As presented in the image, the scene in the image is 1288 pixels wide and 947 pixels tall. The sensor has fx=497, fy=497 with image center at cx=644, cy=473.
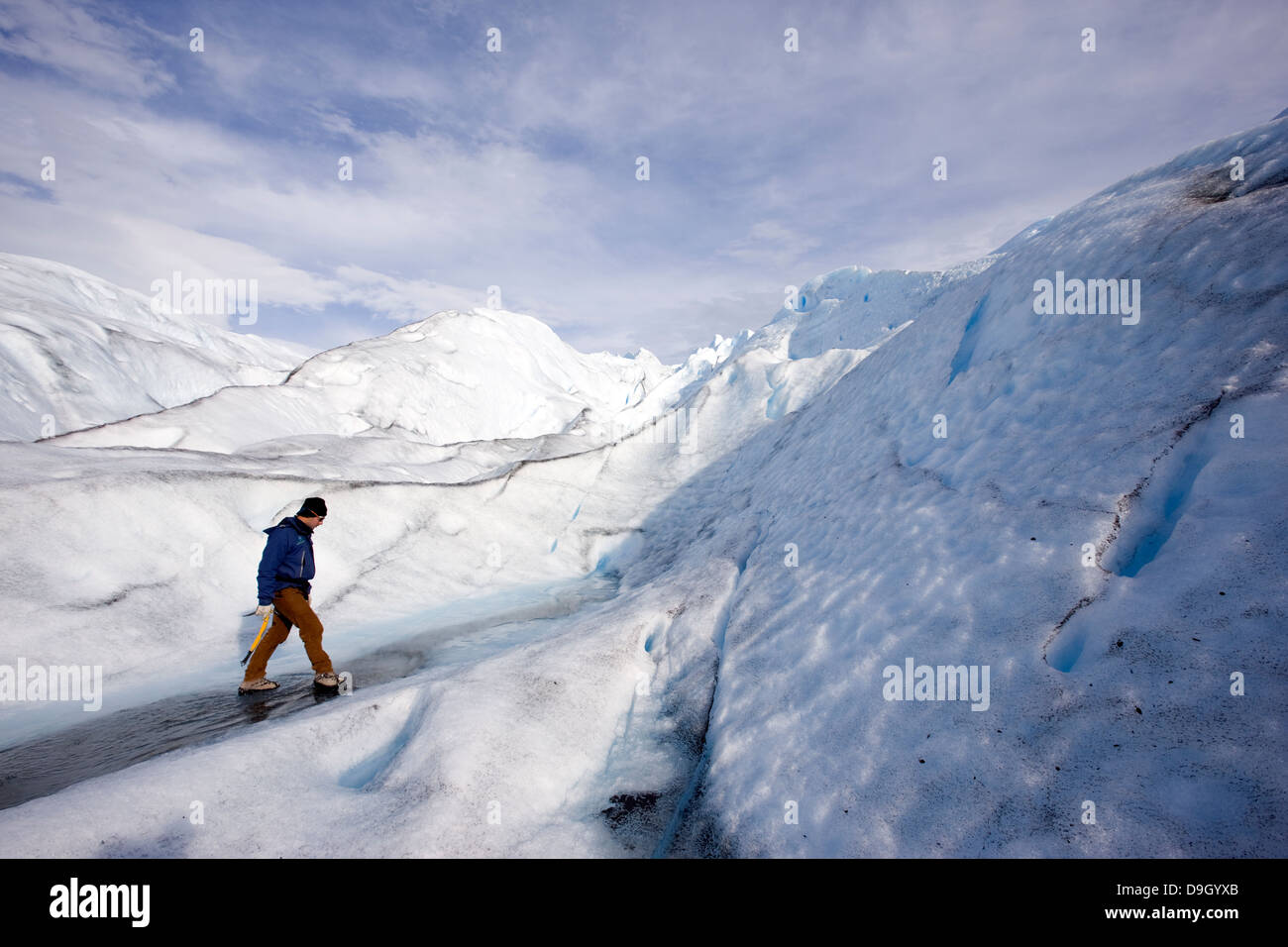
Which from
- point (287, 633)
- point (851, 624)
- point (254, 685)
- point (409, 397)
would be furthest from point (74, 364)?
point (851, 624)

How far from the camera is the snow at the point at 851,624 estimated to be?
9.45ft

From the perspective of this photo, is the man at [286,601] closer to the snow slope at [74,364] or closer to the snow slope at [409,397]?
the snow slope at [409,397]

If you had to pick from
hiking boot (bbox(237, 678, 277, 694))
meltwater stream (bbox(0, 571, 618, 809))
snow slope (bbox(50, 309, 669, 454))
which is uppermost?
snow slope (bbox(50, 309, 669, 454))

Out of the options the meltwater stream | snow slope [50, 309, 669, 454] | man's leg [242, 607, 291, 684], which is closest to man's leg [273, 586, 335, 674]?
man's leg [242, 607, 291, 684]

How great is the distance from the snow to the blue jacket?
1.41 m

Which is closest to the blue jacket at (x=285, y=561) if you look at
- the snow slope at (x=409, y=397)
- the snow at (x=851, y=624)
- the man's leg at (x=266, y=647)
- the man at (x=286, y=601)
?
the man at (x=286, y=601)

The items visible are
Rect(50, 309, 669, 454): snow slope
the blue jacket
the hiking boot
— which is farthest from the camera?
Rect(50, 309, 669, 454): snow slope

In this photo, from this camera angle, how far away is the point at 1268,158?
5.41 metres

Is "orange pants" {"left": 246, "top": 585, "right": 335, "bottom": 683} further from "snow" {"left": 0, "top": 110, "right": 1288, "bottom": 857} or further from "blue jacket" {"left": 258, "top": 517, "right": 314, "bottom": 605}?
"snow" {"left": 0, "top": 110, "right": 1288, "bottom": 857}

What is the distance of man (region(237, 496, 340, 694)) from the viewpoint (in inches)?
224
